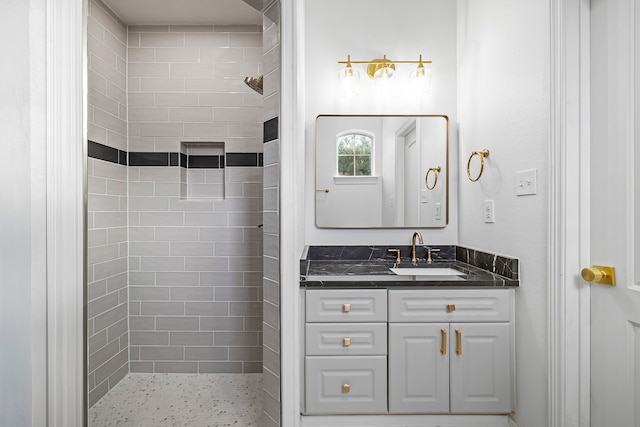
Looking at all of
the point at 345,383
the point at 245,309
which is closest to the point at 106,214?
the point at 245,309

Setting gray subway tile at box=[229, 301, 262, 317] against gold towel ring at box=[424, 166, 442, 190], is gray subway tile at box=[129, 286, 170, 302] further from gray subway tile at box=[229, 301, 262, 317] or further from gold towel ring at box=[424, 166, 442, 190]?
gold towel ring at box=[424, 166, 442, 190]

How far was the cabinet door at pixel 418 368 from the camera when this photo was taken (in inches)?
70.1

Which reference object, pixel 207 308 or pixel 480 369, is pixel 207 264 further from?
pixel 480 369

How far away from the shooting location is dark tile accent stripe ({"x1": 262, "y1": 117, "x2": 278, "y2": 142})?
65.0 inches

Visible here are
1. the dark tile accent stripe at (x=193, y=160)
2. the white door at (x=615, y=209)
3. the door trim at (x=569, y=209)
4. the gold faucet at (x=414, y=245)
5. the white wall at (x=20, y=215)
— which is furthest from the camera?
the dark tile accent stripe at (x=193, y=160)

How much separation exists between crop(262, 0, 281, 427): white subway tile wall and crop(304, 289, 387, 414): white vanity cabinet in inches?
6.9

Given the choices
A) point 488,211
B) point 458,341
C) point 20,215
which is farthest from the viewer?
point 488,211

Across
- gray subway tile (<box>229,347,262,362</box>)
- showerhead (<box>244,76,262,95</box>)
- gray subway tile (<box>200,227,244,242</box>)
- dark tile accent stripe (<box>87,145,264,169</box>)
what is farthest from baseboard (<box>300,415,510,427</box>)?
showerhead (<box>244,76,262,95</box>)

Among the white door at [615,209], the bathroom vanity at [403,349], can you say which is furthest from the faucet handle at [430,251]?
the white door at [615,209]

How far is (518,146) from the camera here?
1716 millimetres

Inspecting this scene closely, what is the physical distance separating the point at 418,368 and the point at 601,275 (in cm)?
90

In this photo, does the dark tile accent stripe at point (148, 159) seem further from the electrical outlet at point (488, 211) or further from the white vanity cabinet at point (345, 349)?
the electrical outlet at point (488, 211)

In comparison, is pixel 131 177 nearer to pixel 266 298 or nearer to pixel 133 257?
pixel 133 257

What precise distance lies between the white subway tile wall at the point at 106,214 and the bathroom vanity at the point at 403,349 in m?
1.34
